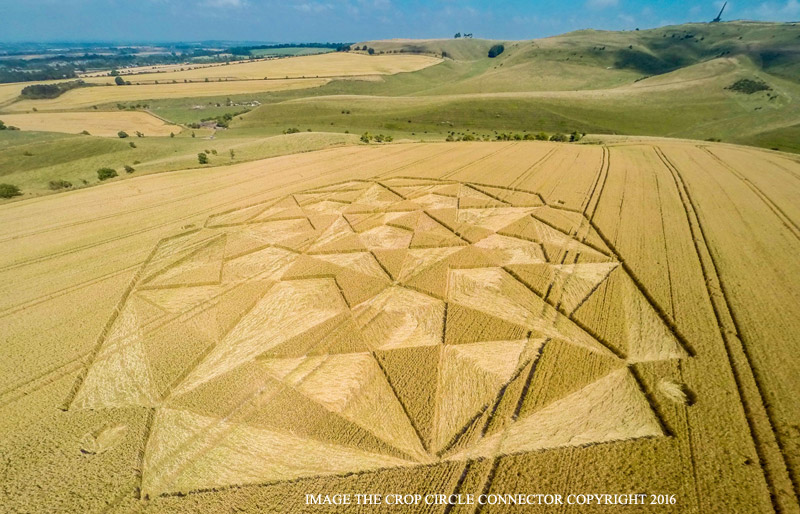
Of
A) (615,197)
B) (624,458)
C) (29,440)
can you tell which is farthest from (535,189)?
(29,440)

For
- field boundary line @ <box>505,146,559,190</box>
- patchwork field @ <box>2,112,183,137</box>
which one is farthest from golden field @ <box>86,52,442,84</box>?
field boundary line @ <box>505,146,559,190</box>

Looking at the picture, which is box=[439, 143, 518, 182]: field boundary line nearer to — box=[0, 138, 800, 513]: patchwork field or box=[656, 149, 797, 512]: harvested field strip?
box=[0, 138, 800, 513]: patchwork field

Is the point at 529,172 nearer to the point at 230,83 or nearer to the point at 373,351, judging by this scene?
the point at 373,351

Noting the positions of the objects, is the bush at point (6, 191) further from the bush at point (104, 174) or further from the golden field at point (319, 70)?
the golden field at point (319, 70)

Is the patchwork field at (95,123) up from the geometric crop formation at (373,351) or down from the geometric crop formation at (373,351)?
down

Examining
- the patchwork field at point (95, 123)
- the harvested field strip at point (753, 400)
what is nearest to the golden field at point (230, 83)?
the patchwork field at point (95, 123)
